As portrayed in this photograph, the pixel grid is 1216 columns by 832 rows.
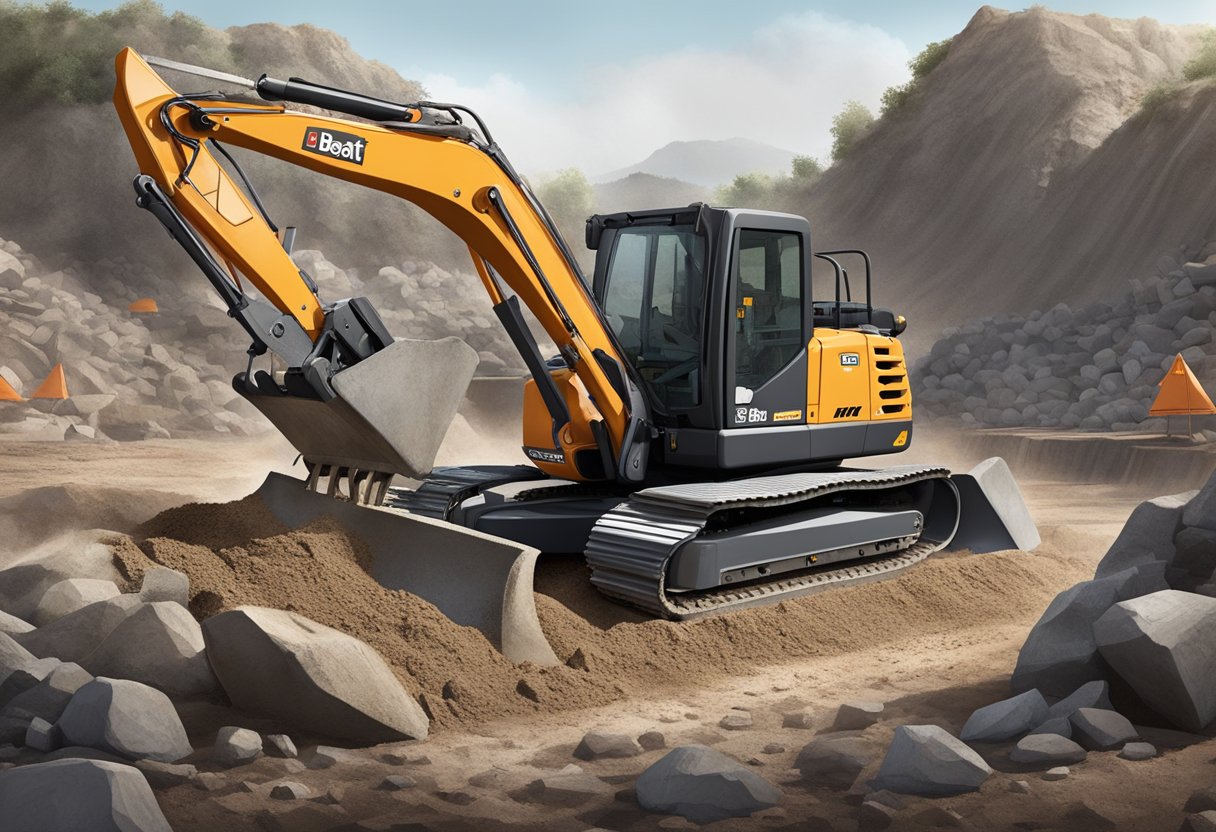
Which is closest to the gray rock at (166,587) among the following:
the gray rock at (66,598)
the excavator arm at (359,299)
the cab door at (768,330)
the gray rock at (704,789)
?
the gray rock at (66,598)

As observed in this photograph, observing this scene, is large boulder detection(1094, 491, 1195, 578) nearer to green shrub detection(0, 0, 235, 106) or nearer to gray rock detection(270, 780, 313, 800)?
gray rock detection(270, 780, 313, 800)

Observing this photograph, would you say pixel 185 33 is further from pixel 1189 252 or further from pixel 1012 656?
pixel 1012 656

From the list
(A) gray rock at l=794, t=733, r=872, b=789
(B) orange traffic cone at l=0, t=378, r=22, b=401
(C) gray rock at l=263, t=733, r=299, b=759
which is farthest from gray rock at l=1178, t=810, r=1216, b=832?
(B) orange traffic cone at l=0, t=378, r=22, b=401

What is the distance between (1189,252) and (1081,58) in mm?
14452

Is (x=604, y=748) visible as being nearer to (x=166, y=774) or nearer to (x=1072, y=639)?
(x=166, y=774)

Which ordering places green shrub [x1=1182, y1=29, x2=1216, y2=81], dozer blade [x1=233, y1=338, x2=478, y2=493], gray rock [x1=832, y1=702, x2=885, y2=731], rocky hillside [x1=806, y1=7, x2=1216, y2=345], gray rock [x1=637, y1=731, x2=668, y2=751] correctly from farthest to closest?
green shrub [x1=1182, y1=29, x2=1216, y2=81] → rocky hillside [x1=806, y1=7, x2=1216, y2=345] → dozer blade [x1=233, y1=338, x2=478, y2=493] → gray rock [x1=832, y1=702, x2=885, y2=731] → gray rock [x1=637, y1=731, x2=668, y2=751]

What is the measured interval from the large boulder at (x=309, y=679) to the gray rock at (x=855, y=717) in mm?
1762

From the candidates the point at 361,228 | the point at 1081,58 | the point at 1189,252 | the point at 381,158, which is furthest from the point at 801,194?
the point at 381,158

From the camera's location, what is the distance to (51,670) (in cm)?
476

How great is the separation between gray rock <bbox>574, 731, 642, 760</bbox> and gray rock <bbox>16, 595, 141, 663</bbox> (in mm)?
2156

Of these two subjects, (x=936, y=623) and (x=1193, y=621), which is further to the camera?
(x=936, y=623)

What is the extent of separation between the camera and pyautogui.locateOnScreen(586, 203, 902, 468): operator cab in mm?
6840

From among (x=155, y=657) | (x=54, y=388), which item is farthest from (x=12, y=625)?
(x=54, y=388)

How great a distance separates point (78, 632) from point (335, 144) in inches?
106
